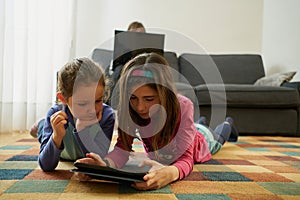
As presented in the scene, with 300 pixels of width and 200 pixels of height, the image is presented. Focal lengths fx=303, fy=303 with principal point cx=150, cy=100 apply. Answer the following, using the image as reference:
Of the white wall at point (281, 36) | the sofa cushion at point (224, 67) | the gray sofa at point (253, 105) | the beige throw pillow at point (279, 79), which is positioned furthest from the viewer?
the sofa cushion at point (224, 67)

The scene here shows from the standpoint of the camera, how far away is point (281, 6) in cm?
298

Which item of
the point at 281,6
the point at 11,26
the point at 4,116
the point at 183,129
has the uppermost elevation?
the point at 281,6

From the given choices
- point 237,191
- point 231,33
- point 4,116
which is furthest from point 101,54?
point 237,191

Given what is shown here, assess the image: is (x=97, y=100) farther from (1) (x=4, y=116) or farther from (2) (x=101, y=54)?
(2) (x=101, y=54)

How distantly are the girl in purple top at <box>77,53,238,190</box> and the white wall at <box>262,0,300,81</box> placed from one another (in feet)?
6.97

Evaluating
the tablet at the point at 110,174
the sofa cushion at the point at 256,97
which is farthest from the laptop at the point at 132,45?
the sofa cushion at the point at 256,97

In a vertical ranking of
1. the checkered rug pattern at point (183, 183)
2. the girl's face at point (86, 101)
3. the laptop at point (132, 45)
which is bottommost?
the checkered rug pattern at point (183, 183)

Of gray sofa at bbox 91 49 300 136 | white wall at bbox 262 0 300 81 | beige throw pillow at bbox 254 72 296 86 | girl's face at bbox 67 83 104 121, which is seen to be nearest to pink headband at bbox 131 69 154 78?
girl's face at bbox 67 83 104 121

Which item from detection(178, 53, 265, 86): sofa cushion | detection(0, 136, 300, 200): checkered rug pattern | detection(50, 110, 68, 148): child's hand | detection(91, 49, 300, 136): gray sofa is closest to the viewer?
detection(0, 136, 300, 200): checkered rug pattern

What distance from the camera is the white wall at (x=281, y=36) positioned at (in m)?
2.70

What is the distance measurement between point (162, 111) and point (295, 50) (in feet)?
7.42

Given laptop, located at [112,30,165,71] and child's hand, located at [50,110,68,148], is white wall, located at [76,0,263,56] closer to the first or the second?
laptop, located at [112,30,165,71]

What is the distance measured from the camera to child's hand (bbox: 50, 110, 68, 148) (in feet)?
2.66

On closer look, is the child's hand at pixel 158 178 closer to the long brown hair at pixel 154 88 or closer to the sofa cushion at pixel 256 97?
the long brown hair at pixel 154 88
